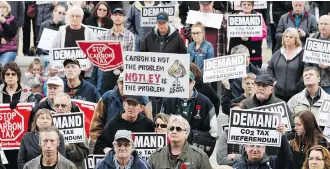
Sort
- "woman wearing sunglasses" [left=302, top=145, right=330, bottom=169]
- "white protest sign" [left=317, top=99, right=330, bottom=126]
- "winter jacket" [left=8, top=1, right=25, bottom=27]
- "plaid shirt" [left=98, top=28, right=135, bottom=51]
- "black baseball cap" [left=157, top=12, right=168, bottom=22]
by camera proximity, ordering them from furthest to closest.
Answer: "winter jacket" [left=8, top=1, right=25, bottom=27]
"plaid shirt" [left=98, top=28, right=135, bottom=51]
"black baseball cap" [left=157, top=12, right=168, bottom=22]
"white protest sign" [left=317, top=99, right=330, bottom=126]
"woman wearing sunglasses" [left=302, top=145, right=330, bottom=169]

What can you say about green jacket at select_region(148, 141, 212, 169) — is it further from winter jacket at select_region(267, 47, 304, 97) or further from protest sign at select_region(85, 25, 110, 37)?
protest sign at select_region(85, 25, 110, 37)

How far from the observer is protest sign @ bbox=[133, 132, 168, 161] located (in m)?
16.0

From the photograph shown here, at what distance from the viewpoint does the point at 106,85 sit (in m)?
20.5

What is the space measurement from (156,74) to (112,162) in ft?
8.50

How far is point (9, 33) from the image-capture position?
23156 mm

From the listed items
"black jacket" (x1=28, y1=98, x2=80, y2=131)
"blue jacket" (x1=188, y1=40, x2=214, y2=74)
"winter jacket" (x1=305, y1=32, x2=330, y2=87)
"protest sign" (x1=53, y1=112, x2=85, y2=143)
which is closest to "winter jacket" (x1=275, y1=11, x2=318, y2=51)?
"blue jacket" (x1=188, y1=40, x2=214, y2=74)

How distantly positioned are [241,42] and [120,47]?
327 cm

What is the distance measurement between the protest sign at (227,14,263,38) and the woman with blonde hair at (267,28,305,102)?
1.79 metres

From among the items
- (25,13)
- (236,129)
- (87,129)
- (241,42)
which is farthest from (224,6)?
(236,129)

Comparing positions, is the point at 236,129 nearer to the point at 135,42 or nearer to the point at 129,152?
the point at 129,152

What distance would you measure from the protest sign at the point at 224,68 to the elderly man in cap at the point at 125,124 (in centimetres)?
306

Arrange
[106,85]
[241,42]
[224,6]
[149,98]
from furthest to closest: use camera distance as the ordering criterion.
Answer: [224,6], [241,42], [106,85], [149,98]

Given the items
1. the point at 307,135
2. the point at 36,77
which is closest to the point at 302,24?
the point at 36,77

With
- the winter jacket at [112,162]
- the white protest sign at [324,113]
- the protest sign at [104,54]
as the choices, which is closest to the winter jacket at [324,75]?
the white protest sign at [324,113]
